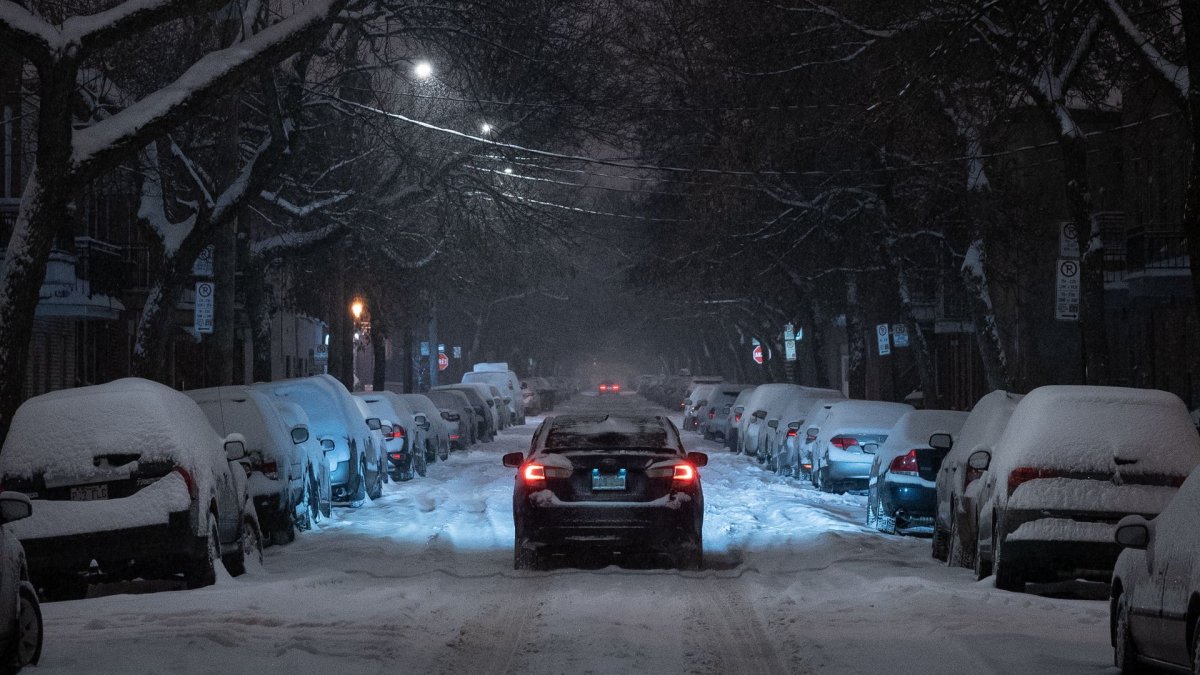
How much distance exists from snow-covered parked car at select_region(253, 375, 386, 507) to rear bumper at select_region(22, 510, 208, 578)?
958 centimetres

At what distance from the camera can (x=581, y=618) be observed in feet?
37.9

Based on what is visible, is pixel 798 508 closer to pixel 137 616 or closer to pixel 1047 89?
pixel 1047 89

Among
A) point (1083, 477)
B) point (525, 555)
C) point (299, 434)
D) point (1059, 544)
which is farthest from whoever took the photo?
point (299, 434)

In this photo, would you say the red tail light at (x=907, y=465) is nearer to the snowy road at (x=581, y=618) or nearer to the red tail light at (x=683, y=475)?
the snowy road at (x=581, y=618)

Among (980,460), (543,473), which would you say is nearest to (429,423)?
(543,473)

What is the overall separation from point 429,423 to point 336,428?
35.8ft

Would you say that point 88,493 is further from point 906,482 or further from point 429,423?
point 429,423

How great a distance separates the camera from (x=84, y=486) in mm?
12234

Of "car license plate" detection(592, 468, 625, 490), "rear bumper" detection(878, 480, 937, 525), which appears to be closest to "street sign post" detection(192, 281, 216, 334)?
"rear bumper" detection(878, 480, 937, 525)

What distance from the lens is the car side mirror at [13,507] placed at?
941 cm

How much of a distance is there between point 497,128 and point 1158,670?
2185 cm

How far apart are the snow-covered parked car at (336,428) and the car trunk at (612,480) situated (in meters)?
8.13

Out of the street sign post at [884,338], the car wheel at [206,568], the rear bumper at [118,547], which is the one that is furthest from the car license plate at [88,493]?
the street sign post at [884,338]

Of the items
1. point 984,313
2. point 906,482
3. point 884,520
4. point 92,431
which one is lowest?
point 884,520
